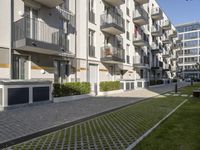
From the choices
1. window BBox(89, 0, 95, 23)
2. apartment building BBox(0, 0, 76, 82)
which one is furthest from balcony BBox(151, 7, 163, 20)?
apartment building BBox(0, 0, 76, 82)

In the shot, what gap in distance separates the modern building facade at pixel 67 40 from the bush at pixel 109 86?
878mm

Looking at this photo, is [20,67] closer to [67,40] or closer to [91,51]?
[67,40]

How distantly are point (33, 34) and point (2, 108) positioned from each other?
5133mm

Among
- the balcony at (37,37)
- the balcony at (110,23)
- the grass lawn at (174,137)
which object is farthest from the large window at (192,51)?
the grass lawn at (174,137)

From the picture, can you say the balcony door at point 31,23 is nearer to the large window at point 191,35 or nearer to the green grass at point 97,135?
the green grass at point 97,135

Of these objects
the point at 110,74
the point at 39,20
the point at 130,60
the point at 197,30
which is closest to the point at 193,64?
the point at 197,30

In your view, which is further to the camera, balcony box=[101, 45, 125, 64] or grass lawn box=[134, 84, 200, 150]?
balcony box=[101, 45, 125, 64]

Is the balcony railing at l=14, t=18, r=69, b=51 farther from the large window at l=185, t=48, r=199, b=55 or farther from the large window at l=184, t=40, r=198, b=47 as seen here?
the large window at l=184, t=40, r=198, b=47

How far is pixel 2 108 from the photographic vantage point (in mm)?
10031

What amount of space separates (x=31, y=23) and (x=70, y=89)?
5.30 metres

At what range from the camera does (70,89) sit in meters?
14.8

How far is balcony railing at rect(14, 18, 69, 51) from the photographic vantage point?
1198cm

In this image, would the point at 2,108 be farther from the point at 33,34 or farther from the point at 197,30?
the point at 197,30

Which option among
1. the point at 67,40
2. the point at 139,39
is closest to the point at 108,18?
the point at 67,40
